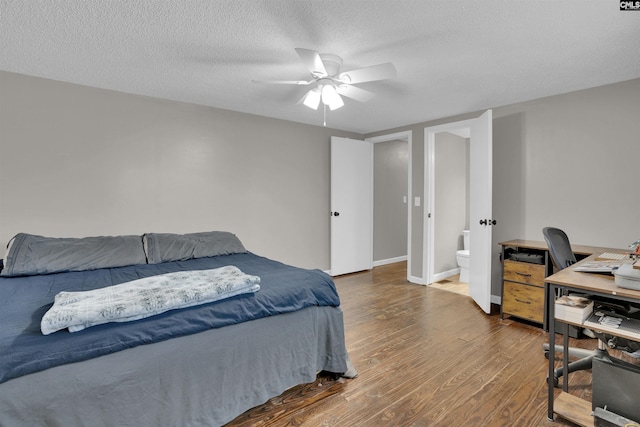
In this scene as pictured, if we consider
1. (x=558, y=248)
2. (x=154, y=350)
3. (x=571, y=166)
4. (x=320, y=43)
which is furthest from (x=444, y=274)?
(x=154, y=350)

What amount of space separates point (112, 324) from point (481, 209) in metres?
3.33

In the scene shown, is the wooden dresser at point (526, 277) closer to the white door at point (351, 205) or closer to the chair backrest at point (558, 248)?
the chair backrest at point (558, 248)

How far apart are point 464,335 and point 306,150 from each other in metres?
3.05

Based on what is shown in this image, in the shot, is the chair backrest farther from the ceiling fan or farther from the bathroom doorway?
the bathroom doorway

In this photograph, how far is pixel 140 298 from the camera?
1.54 m

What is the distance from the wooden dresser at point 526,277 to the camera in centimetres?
292

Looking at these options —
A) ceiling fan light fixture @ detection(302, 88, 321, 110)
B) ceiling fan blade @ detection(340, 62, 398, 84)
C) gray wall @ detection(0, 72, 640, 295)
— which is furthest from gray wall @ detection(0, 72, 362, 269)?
ceiling fan blade @ detection(340, 62, 398, 84)

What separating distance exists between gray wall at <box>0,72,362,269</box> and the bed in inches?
24.1

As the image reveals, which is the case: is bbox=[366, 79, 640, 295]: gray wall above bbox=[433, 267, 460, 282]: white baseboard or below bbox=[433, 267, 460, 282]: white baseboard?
above

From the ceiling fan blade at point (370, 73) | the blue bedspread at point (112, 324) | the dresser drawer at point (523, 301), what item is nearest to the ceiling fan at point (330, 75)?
the ceiling fan blade at point (370, 73)

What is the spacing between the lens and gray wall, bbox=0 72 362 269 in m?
2.79

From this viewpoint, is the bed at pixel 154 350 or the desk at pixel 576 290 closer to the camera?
the bed at pixel 154 350

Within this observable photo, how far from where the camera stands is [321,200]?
475 centimetres

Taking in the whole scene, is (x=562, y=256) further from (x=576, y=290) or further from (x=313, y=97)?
(x=313, y=97)
